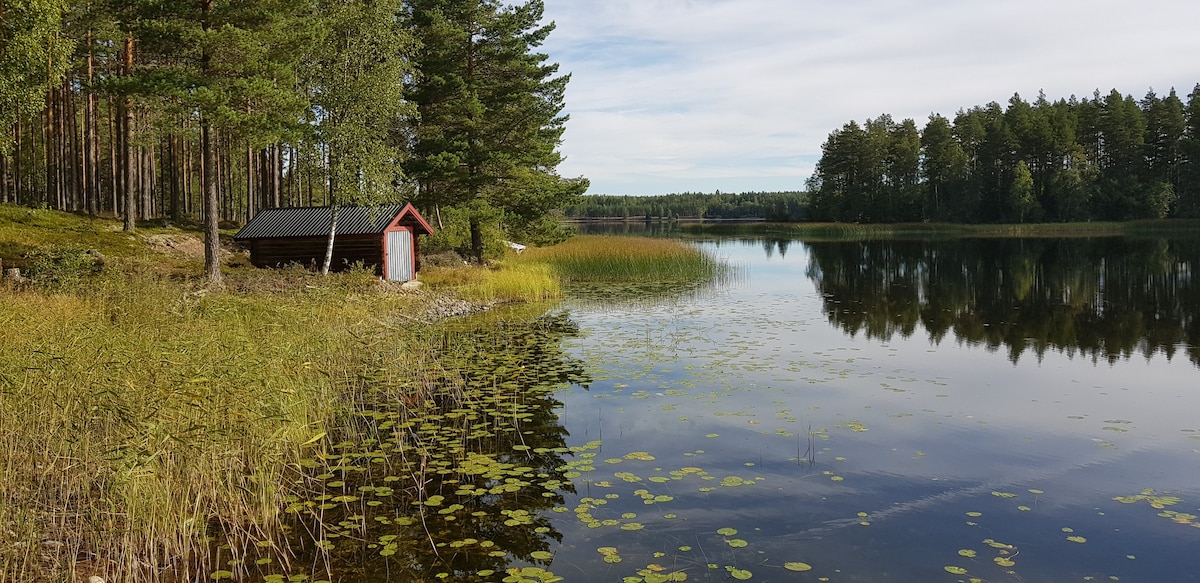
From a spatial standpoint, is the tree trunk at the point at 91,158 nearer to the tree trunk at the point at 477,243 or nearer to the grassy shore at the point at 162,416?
the tree trunk at the point at 477,243

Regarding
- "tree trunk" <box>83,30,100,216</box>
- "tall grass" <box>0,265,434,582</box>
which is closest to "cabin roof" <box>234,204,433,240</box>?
"tree trunk" <box>83,30,100,216</box>

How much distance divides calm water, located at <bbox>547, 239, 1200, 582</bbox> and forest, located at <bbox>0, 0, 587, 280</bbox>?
10693 mm

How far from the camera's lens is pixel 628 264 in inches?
1362

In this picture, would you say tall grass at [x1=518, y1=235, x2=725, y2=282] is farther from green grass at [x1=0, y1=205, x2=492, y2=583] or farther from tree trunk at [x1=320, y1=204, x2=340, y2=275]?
green grass at [x1=0, y1=205, x2=492, y2=583]

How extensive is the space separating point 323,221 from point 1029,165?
267 feet

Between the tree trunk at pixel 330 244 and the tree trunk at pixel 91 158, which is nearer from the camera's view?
the tree trunk at pixel 330 244

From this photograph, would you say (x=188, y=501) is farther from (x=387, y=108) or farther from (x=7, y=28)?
(x=387, y=108)

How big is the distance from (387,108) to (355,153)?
2.21 m

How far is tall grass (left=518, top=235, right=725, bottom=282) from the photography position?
110ft

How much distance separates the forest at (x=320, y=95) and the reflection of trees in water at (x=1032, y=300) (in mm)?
13957

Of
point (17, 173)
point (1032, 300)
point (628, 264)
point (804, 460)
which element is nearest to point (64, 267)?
point (804, 460)

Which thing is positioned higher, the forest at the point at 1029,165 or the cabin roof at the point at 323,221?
the forest at the point at 1029,165

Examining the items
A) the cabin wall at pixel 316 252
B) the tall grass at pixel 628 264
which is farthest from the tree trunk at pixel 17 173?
the tall grass at pixel 628 264

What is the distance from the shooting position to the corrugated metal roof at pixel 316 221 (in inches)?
1018
